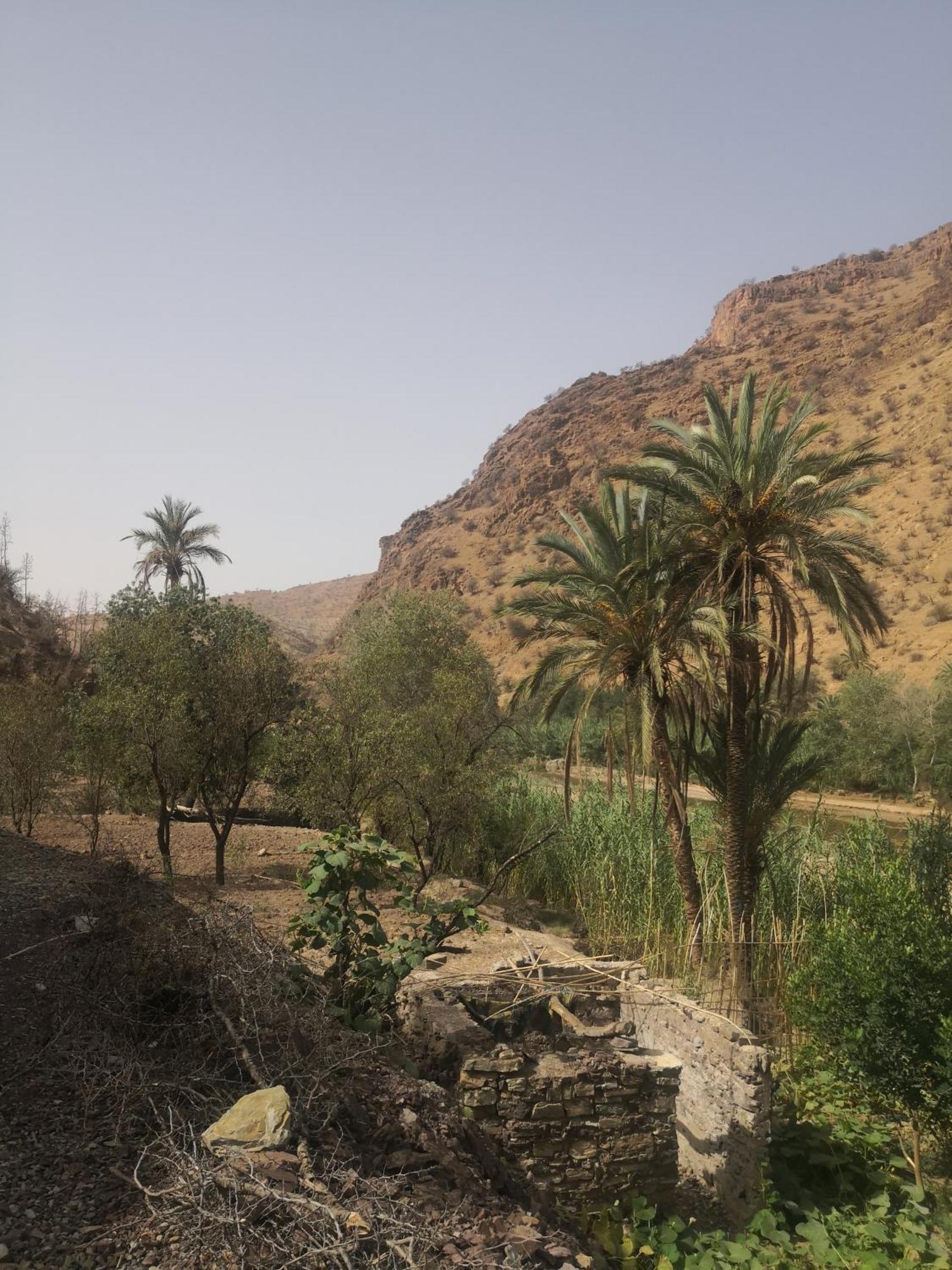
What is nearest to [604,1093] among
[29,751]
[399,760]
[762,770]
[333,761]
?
[762,770]

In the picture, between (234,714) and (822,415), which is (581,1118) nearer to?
(234,714)

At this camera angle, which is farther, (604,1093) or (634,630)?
(634,630)

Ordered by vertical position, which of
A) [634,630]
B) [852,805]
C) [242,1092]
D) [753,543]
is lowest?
[852,805]

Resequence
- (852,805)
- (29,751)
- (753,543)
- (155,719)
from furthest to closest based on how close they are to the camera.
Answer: (852,805) → (29,751) → (155,719) → (753,543)

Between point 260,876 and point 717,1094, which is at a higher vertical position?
point 260,876

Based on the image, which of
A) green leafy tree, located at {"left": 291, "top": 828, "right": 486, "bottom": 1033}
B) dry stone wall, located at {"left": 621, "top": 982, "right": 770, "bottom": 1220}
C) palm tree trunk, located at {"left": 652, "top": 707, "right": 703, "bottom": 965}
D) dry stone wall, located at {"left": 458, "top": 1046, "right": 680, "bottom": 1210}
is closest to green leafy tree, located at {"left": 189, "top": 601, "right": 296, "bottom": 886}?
palm tree trunk, located at {"left": 652, "top": 707, "right": 703, "bottom": 965}

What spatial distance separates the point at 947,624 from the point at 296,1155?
4589 cm

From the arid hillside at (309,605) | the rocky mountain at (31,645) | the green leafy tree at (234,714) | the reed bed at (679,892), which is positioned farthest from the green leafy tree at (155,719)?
the arid hillside at (309,605)

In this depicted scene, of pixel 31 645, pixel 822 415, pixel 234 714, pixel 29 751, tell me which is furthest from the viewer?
pixel 822 415

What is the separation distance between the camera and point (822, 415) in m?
66.2

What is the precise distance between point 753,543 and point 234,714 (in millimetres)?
9910

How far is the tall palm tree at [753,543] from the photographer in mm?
10641

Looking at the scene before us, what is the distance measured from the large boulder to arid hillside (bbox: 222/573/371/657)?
7759 cm

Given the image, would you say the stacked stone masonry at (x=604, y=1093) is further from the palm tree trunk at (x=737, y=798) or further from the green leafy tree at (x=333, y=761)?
the green leafy tree at (x=333, y=761)
